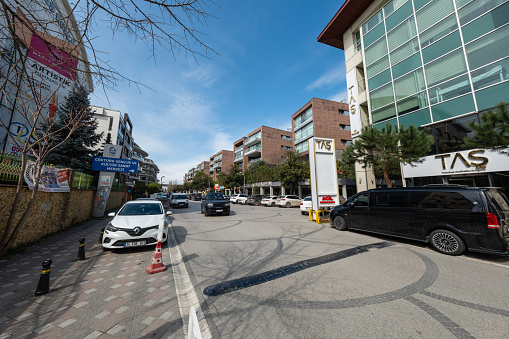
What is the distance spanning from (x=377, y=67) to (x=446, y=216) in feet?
51.4

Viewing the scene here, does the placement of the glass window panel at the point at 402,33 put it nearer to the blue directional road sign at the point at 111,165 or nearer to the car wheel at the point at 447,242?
the car wheel at the point at 447,242

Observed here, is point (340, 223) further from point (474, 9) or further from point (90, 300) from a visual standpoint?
point (474, 9)

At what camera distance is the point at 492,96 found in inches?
395

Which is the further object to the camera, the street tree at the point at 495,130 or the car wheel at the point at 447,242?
the street tree at the point at 495,130

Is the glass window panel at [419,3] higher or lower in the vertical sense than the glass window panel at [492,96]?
higher

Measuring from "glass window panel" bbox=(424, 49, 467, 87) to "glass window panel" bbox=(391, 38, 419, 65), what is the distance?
1902 mm

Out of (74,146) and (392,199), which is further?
(74,146)

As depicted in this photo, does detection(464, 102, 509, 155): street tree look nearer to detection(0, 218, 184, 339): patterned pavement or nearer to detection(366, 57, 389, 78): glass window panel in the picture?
detection(0, 218, 184, 339): patterned pavement

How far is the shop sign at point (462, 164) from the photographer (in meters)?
9.66

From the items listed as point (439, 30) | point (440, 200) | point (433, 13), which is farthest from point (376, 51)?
point (440, 200)

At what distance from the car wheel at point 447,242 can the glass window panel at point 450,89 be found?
10.9 meters

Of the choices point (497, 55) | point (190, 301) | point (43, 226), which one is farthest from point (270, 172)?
point (190, 301)

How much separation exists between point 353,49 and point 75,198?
25.1 m

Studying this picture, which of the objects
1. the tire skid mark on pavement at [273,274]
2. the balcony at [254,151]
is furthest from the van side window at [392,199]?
the balcony at [254,151]
